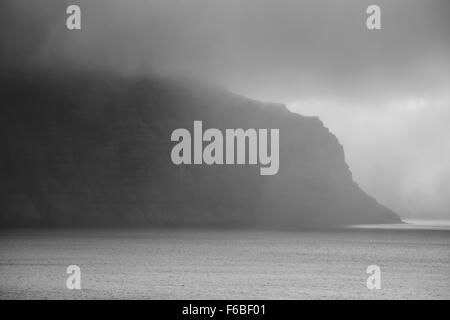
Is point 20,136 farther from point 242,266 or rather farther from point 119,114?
point 242,266

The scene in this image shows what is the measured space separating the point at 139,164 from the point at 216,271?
11177 cm

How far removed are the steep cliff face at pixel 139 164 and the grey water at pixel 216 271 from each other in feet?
187

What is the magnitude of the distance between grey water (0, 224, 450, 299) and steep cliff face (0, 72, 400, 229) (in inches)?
2239

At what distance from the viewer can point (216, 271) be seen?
215 feet

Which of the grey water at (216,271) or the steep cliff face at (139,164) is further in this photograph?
the steep cliff face at (139,164)

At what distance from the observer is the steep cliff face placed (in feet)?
530

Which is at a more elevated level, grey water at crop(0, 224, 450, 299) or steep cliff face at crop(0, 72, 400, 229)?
steep cliff face at crop(0, 72, 400, 229)

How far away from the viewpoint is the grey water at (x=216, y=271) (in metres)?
48.2

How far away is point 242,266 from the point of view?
7194cm

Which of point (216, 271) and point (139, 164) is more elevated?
point (139, 164)

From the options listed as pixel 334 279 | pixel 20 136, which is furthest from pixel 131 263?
pixel 20 136

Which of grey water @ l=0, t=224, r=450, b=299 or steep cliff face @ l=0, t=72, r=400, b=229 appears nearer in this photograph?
grey water @ l=0, t=224, r=450, b=299

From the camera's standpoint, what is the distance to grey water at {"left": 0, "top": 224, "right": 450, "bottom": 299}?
4822 cm
